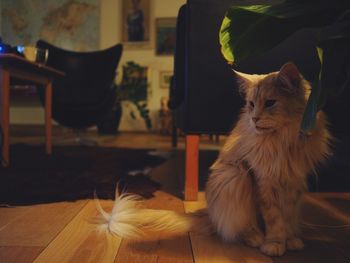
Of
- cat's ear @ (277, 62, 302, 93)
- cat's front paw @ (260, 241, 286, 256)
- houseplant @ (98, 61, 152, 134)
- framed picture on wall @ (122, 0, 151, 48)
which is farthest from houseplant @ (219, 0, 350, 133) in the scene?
framed picture on wall @ (122, 0, 151, 48)

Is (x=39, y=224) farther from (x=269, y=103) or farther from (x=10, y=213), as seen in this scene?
(x=269, y=103)

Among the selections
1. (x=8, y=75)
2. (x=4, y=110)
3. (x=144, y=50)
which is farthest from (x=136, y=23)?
(x=4, y=110)

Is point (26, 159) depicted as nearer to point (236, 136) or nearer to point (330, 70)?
point (236, 136)

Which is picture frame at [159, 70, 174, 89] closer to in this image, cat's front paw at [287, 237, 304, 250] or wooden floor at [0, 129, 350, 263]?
wooden floor at [0, 129, 350, 263]

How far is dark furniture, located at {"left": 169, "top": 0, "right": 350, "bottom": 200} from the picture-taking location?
1237 mm

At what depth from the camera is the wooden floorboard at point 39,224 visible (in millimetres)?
865

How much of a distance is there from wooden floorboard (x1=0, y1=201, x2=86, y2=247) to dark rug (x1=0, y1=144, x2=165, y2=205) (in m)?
0.09

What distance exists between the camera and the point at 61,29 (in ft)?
16.0

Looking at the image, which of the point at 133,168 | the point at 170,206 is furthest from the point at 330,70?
the point at 133,168

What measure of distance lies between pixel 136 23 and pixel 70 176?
12.3ft

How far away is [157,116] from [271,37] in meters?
4.28

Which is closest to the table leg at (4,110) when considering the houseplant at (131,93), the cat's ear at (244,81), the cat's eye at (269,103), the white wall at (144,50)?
the cat's ear at (244,81)

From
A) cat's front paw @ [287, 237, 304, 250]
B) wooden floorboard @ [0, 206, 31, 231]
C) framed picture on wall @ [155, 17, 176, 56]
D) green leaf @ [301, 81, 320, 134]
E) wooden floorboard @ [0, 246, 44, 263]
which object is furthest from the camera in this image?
framed picture on wall @ [155, 17, 176, 56]

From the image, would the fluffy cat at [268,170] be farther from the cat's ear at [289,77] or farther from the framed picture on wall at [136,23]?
the framed picture on wall at [136,23]
